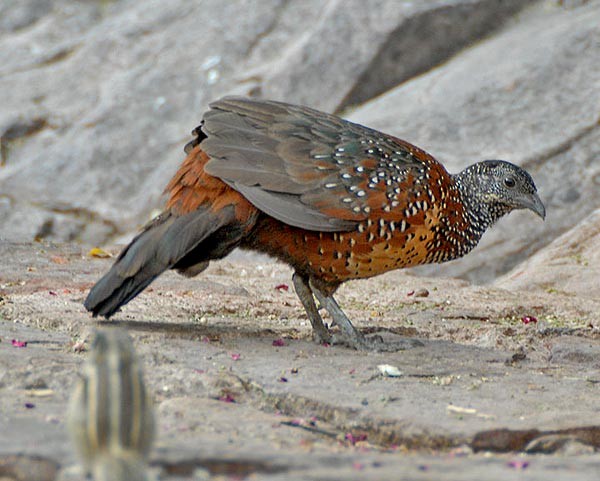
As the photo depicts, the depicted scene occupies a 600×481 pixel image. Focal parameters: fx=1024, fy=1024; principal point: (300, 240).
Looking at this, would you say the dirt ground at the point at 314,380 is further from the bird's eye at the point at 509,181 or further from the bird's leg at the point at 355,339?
the bird's eye at the point at 509,181

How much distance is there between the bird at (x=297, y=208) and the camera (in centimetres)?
441

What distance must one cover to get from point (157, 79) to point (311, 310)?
20.7ft

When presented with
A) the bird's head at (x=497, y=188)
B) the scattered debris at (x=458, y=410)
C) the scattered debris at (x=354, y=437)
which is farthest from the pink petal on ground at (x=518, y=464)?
the bird's head at (x=497, y=188)

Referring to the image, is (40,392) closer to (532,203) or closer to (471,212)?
(471,212)

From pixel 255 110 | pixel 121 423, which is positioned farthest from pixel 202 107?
pixel 121 423

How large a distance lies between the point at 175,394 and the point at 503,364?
1.60 meters

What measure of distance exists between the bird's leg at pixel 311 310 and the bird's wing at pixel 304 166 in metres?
0.44

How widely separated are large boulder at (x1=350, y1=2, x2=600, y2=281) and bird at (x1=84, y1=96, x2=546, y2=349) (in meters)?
2.86

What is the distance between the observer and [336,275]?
463 centimetres

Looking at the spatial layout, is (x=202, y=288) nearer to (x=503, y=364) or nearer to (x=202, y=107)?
(x=503, y=364)

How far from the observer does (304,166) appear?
4.58 metres

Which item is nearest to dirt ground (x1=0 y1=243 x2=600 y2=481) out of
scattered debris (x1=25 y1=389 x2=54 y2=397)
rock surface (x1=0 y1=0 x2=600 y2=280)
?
scattered debris (x1=25 y1=389 x2=54 y2=397)

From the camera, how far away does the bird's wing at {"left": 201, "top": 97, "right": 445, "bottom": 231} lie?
448 cm

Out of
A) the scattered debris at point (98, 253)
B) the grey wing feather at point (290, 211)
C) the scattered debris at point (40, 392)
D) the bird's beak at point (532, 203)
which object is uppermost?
the bird's beak at point (532, 203)
